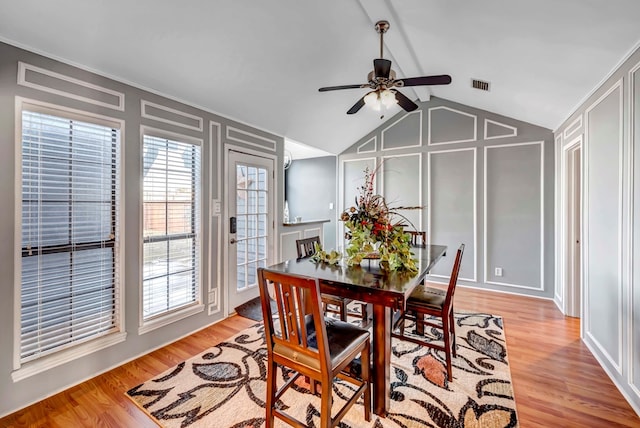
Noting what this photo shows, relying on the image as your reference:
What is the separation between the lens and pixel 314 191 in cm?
602

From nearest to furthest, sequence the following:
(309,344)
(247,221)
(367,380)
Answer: (309,344), (367,380), (247,221)

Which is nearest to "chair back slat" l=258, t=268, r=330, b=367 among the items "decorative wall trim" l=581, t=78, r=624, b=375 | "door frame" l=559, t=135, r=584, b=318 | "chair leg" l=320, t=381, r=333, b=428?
"chair leg" l=320, t=381, r=333, b=428

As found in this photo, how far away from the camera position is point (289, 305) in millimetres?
1466

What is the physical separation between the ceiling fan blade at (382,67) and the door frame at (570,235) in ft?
8.08

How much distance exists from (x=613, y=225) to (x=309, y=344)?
2400mm

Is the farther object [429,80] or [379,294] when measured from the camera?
[429,80]

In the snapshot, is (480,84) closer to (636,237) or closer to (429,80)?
(429,80)

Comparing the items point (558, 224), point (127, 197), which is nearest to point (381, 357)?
point (127, 197)

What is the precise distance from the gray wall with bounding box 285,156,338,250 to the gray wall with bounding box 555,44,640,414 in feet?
12.0

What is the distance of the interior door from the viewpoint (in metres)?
3.38

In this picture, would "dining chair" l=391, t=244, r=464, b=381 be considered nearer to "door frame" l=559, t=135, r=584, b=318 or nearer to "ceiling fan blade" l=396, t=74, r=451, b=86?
"ceiling fan blade" l=396, t=74, r=451, b=86

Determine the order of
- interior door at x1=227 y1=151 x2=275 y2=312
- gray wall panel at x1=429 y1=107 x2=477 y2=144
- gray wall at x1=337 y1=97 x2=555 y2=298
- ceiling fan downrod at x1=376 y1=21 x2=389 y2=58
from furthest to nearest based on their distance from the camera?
1. gray wall panel at x1=429 y1=107 x2=477 y2=144
2. gray wall at x1=337 y1=97 x2=555 y2=298
3. interior door at x1=227 y1=151 x2=275 y2=312
4. ceiling fan downrod at x1=376 y1=21 x2=389 y2=58

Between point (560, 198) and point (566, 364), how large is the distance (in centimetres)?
212

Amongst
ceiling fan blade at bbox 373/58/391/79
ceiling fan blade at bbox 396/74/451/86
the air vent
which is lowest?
ceiling fan blade at bbox 396/74/451/86
